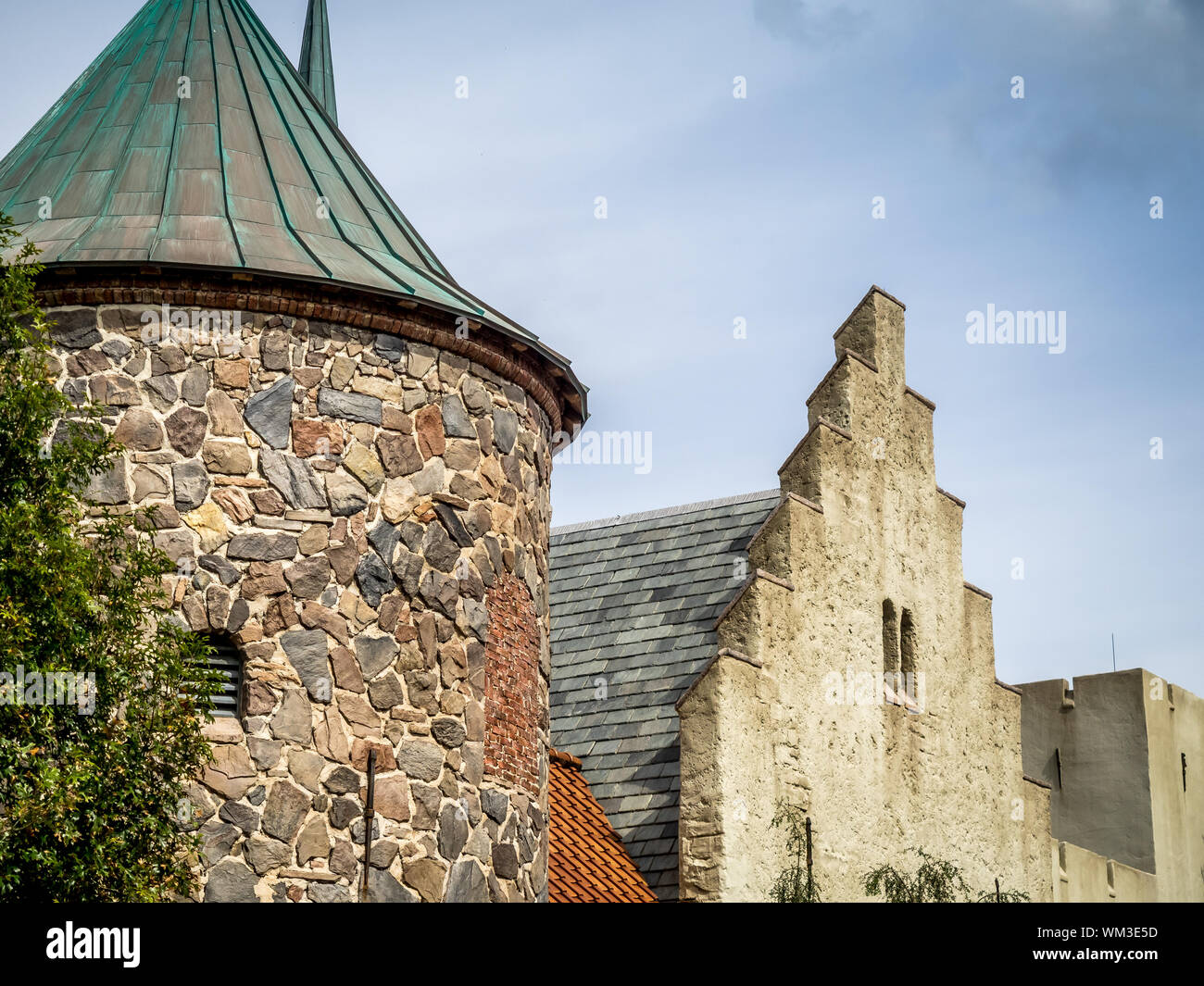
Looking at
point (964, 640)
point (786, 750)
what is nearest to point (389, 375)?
point (786, 750)

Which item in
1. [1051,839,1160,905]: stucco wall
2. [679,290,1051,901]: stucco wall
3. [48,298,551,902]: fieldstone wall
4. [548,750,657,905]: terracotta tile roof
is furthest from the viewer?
[1051,839,1160,905]: stucco wall

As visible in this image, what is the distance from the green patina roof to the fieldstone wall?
2.09ft

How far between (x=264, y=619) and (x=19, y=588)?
2.93m

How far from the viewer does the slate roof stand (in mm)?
19844

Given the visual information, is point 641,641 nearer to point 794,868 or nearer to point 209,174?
point 794,868

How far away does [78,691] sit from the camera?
10.9 m

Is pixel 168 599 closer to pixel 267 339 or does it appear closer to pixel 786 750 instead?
pixel 267 339

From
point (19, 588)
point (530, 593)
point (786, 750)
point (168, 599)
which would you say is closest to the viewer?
point (19, 588)

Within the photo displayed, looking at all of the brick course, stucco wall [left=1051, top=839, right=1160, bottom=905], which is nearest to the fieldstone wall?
the brick course

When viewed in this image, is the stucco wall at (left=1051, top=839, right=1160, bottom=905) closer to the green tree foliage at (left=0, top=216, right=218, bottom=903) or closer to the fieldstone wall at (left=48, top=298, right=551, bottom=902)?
the fieldstone wall at (left=48, top=298, right=551, bottom=902)

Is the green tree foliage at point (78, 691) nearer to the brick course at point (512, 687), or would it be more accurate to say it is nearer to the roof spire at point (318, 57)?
the brick course at point (512, 687)

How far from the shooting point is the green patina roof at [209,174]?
14.4m

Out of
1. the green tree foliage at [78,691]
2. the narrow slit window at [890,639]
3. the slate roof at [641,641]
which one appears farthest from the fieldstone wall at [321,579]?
the narrow slit window at [890,639]

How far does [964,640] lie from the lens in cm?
2275
